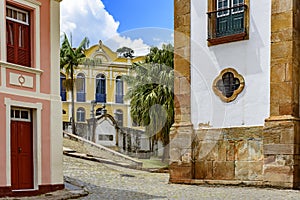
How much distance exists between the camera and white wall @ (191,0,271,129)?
11.9 metres

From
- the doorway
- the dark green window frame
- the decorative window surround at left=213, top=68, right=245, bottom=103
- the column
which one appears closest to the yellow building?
the dark green window frame

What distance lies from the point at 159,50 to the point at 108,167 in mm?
6952

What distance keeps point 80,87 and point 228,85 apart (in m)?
19.6

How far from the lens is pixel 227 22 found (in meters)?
12.7

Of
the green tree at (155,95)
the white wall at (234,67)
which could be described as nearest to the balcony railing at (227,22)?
the white wall at (234,67)

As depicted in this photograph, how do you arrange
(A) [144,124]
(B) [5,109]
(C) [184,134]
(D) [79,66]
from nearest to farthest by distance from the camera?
(B) [5,109] < (C) [184,134] < (A) [144,124] < (D) [79,66]

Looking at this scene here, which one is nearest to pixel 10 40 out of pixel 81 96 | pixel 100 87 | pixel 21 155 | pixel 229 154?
pixel 21 155

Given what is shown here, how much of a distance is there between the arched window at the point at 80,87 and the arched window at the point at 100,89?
0.96 metres

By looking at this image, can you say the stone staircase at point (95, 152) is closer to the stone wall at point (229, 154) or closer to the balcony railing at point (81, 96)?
the stone wall at point (229, 154)

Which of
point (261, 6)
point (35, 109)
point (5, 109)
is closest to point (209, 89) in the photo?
point (261, 6)

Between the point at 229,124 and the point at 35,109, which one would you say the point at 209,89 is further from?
the point at 35,109

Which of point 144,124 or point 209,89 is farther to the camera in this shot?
point 144,124

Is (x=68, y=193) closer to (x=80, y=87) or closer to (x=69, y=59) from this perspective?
(x=69, y=59)

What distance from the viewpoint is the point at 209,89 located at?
42.7ft
